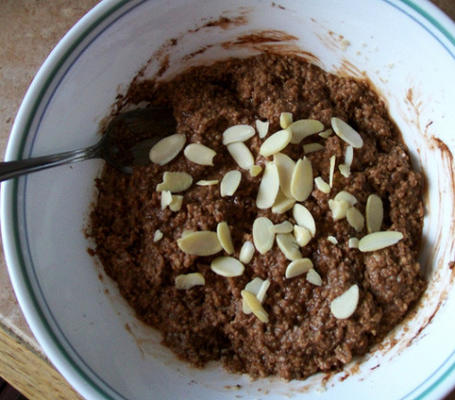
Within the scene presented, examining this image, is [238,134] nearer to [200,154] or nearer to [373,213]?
[200,154]

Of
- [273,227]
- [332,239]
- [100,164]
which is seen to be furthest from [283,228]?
[100,164]

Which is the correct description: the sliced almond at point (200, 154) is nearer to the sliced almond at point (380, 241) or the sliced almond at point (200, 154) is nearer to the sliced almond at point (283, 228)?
the sliced almond at point (283, 228)

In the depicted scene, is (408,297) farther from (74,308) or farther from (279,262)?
(74,308)

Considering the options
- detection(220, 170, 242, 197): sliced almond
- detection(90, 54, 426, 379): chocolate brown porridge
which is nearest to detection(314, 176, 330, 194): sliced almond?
detection(90, 54, 426, 379): chocolate brown porridge

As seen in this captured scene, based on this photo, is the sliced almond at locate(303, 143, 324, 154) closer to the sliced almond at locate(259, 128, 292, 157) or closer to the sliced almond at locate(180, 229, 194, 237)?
the sliced almond at locate(259, 128, 292, 157)

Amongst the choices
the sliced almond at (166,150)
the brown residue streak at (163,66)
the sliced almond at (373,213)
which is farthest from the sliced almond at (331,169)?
the brown residue streak at (163,66)
